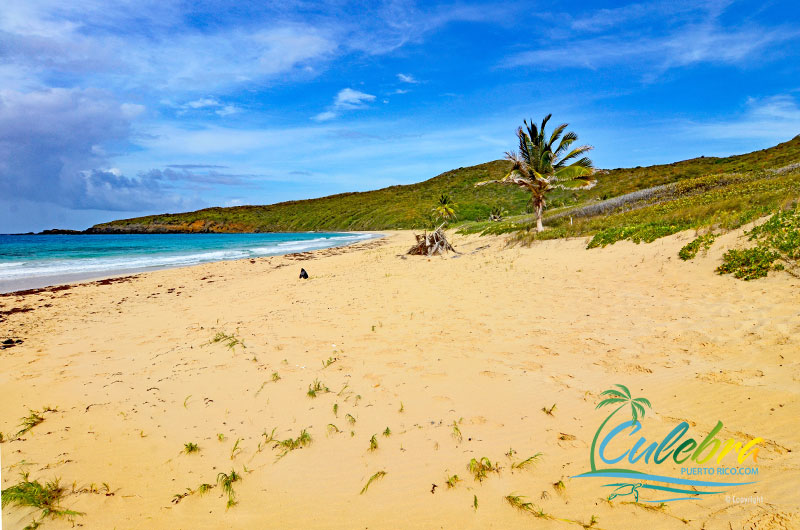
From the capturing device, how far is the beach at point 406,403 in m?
2.89

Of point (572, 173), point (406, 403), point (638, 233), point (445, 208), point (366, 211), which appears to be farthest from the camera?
point (366, 211)

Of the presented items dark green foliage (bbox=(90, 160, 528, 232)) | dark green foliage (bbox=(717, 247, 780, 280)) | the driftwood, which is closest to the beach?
dark green foliage (bbox=(717, 247, 780, 280))

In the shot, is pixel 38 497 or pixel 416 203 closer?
pixel 38 497

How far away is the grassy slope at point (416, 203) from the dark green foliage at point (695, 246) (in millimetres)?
39510

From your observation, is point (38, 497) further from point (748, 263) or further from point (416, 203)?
point (416, 203)

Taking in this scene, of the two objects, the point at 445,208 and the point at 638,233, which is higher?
the point at 445,208

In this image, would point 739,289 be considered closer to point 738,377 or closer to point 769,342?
point 769,342

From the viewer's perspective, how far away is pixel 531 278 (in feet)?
36.4

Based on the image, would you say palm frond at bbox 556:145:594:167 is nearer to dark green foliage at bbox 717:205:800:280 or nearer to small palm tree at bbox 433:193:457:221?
dark green foliage at bbox 717:205:800:280

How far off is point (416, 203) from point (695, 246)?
79044 mm

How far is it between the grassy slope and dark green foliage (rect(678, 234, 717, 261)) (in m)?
39.5

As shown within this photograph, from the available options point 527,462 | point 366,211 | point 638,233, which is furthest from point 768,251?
point 366,211

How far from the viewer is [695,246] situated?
1009 centimetres

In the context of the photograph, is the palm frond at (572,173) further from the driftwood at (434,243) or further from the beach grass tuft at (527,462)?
the beach grass tuft at (527,462)
